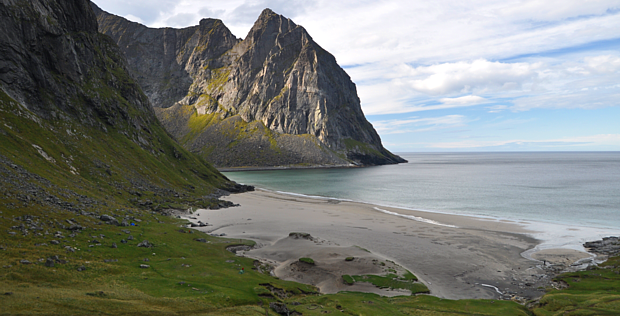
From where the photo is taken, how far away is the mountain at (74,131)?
49.3 meters

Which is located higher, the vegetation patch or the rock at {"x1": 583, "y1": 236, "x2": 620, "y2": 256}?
the vegetation patch

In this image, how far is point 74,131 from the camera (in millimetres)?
78250

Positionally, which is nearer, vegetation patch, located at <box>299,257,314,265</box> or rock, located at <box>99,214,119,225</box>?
vegetation patch, located at <box>299,257,314,265</box>

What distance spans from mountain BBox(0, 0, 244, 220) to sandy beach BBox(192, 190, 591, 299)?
2111cm

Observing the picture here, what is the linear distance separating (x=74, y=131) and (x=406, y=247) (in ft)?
275

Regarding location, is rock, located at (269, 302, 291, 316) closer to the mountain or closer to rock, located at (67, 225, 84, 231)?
rock, located at (67, 225, 84, 231)

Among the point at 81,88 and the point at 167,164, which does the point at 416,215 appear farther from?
the point at 81,88

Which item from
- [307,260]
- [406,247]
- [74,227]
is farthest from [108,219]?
[406,247]

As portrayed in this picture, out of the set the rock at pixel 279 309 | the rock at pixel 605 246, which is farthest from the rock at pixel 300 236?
the rock at pixel 605 246

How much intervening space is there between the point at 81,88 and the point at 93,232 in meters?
75.4

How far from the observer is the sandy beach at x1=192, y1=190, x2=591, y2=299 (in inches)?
1496

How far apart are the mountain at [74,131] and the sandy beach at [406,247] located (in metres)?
21.1

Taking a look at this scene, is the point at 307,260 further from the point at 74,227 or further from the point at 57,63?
the point at 57,63

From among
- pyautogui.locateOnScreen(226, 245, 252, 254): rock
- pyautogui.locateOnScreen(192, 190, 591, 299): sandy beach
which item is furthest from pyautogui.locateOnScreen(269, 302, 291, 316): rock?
pyautogui.locateOnScreen(226, 245, 252, 254): rock
